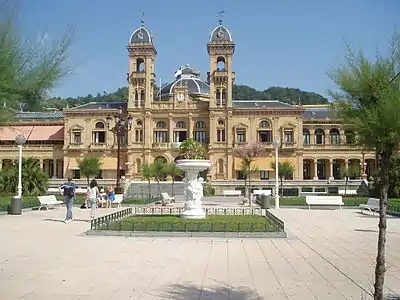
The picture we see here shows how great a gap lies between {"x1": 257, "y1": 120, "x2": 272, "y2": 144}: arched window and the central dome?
1134cm

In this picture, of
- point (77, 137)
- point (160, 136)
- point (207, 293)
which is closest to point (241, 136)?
point (160, 136)

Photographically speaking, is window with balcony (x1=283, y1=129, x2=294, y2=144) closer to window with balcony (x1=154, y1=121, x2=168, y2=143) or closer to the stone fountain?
window with balcony (x1=154, y1=121, x2=168, y2=143)

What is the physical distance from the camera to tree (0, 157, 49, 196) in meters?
29.7

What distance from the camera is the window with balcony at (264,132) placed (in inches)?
2515

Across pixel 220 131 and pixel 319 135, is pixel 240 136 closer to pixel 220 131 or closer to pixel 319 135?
pixel 220 131

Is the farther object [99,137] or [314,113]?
[314,113]

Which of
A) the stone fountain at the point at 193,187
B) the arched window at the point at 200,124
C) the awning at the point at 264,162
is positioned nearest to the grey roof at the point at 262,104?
the arched window at the point at 200,124

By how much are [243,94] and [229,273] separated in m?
103

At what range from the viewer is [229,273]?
8422 mm

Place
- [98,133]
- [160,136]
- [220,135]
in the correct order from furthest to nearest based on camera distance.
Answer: [98,133]
[160,136]
[220,135]

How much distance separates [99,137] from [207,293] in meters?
60.8

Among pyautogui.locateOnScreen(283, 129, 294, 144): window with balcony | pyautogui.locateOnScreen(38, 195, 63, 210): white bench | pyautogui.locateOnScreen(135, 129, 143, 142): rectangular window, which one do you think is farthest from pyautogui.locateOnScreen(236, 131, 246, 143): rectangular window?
pyautogui.locateOnScreen(38, 195, 63, 210): white bench

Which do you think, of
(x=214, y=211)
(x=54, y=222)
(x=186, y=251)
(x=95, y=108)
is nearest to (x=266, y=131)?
(x=95, y=108)

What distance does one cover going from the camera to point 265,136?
6431 cm
